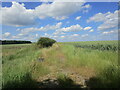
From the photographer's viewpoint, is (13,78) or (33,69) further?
(33,69)

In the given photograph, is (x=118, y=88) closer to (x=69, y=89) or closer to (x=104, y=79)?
(x=104, y=79)

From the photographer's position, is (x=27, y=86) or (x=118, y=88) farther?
(x=27, y=86)

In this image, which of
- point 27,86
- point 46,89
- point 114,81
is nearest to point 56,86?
point 46,89

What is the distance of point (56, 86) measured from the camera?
13.0ft

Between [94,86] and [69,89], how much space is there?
0.82 m

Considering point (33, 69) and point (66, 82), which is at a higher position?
point (33, 69)

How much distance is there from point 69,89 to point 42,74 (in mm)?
1933

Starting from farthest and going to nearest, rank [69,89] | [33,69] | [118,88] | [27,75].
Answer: [33,69] < [27,75] < [69,89] < [118,88]

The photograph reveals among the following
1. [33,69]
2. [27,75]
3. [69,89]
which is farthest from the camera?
[33,69]

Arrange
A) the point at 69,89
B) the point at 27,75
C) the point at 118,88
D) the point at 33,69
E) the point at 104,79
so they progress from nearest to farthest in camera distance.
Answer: the point at 118,88
the point at 69,89
the point at 104,79
the point at 27,75
the point at 33,69

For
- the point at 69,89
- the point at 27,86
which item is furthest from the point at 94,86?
the point at 27,86

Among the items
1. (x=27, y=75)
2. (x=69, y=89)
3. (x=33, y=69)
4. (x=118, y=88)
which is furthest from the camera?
(x=33, y=69)

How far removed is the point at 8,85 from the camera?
359 cm

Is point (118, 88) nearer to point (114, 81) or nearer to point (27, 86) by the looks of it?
point (114, 81)
